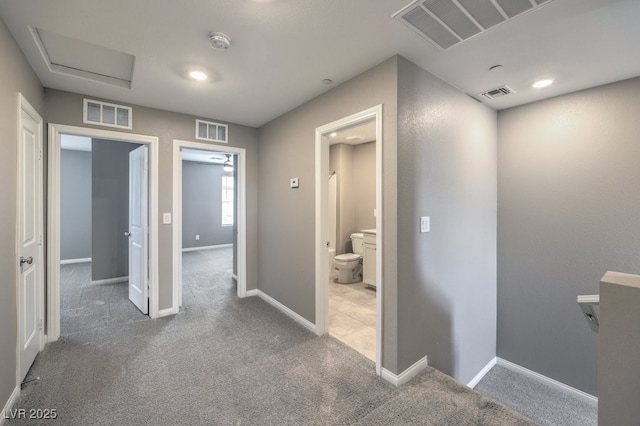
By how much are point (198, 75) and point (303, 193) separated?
59.7 inches

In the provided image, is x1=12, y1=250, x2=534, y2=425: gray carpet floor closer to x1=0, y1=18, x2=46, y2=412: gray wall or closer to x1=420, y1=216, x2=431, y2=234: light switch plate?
x1=0, y1=18, x2=46, y2=412: gray wall

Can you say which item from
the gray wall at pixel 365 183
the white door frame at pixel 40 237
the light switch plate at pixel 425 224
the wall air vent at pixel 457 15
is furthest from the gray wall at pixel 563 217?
the white door frame at pixel 40 237

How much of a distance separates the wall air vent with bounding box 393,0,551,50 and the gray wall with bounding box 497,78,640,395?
1.79 meters

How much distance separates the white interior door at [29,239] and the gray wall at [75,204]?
4.92 meters

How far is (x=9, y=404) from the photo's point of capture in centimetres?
179

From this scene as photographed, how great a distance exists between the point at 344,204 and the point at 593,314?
4207 millimetres

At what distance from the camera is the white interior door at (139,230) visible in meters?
3.34

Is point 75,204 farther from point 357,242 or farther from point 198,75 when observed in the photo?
point 357,242

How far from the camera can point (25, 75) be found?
6.94 ft

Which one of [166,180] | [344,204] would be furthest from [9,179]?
[344,204]

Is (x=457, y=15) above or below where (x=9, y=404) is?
above

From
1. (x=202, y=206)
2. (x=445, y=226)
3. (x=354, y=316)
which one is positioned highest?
(x=202, y=206)

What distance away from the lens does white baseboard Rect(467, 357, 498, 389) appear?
298cm

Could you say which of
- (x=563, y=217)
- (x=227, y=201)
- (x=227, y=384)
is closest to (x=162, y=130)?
(x=227, y=384)
